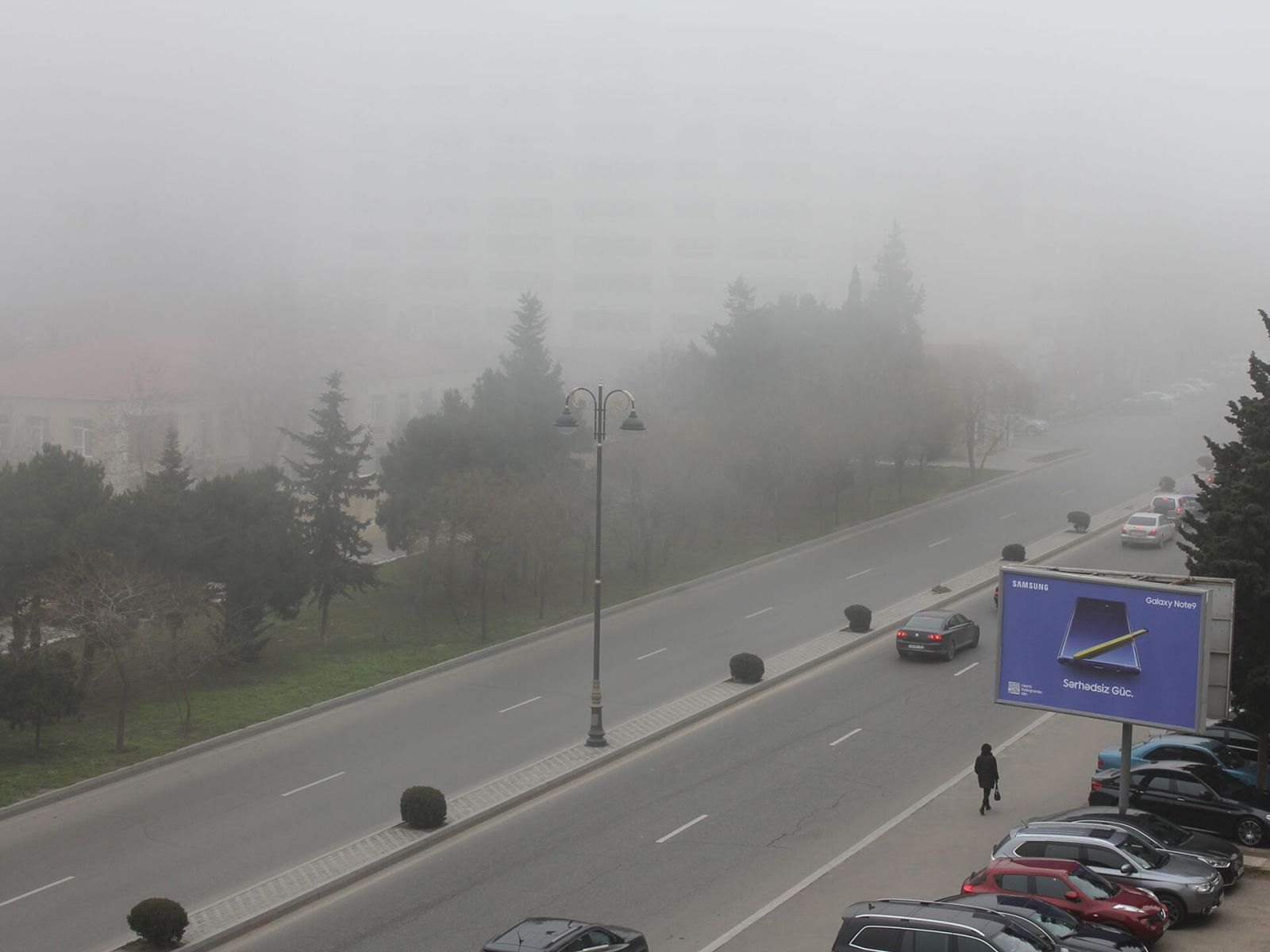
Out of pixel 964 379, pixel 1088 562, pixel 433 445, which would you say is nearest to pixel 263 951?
pixel 433 445

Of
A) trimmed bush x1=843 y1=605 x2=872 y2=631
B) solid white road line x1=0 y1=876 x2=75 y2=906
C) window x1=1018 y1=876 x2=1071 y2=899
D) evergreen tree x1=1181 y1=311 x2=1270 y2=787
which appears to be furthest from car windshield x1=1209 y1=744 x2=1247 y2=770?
solid white road line x1=0 y1=876 x2=75 y2=906

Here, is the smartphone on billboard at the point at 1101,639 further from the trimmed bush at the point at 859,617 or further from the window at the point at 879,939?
the trimmed bush at the point at 859,617

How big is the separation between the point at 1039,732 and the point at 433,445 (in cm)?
2074

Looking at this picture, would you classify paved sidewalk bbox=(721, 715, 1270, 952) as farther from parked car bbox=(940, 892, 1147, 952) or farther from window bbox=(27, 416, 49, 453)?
window bbox=(27, 416, 49, 453)

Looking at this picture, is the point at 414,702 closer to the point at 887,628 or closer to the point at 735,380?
the point at 887,628

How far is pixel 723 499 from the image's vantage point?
43.8m

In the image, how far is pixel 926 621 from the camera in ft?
96.1

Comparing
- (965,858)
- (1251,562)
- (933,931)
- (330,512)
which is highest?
(1251,562)

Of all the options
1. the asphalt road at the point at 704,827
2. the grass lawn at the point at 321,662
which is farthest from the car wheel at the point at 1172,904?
the grass lawn at the point at 321,662

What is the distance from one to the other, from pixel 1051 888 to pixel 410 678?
1856 centimetres

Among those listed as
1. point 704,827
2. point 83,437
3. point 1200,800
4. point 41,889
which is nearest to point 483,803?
point 704,827

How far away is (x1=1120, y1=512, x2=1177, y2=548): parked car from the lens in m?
39.6

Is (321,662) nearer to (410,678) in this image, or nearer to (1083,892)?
(410,678)

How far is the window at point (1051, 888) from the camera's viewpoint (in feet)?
45.5
